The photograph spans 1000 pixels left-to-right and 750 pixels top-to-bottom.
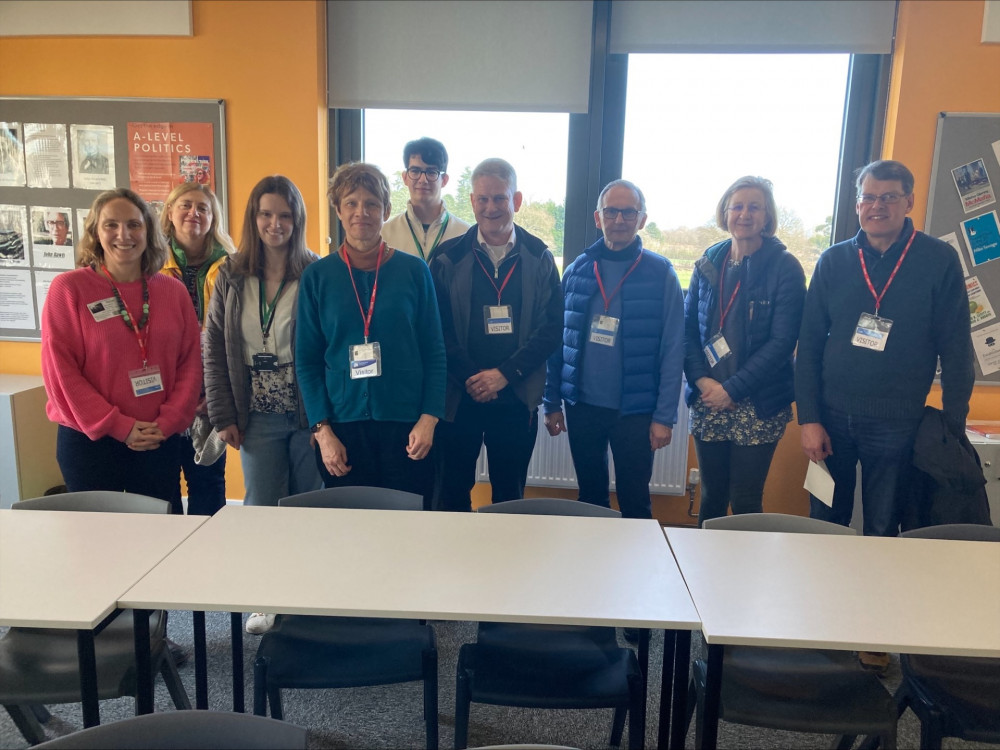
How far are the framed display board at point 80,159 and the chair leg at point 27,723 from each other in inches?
95.4

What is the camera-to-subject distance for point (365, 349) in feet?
7.40

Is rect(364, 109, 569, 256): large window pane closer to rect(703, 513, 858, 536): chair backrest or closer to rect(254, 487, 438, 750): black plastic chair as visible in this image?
rect(703, 513, 858, 536): chair backrest

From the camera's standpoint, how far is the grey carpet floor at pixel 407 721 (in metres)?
2.07

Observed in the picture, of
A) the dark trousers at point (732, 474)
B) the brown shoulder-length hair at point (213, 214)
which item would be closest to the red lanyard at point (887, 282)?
the dark trousers at point (732, 474)

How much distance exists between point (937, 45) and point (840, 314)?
1646 millimetres

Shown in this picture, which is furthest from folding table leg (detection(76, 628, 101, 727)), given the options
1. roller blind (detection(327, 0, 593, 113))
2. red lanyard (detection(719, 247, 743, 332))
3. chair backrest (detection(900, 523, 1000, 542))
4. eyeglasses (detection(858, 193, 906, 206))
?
roller blind (detection(327, 0, 593, 113))

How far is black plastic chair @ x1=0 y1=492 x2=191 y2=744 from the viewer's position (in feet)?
5.23

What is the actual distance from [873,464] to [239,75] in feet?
11.1

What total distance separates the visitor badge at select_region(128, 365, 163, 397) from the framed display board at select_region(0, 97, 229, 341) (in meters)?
1.52

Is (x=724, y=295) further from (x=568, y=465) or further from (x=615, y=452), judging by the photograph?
(x=568, y=465)

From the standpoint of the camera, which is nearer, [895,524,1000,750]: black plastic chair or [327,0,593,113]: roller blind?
[895,524,1000,750]: black plastic chair

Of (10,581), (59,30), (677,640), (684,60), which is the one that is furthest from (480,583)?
(59,30)

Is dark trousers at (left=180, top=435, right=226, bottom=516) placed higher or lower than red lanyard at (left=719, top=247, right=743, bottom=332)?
lower

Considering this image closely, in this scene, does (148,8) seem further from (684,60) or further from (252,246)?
(684,60)
